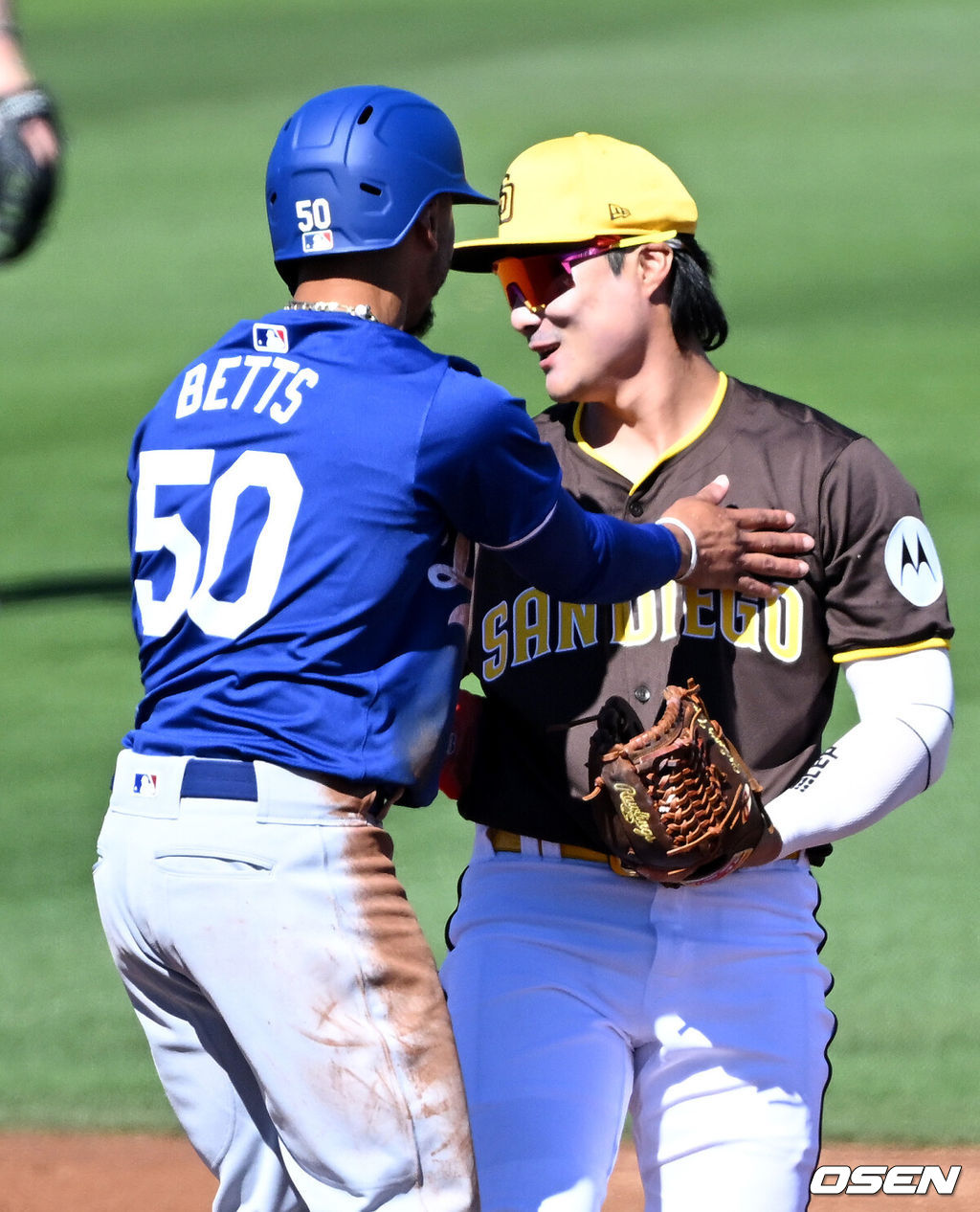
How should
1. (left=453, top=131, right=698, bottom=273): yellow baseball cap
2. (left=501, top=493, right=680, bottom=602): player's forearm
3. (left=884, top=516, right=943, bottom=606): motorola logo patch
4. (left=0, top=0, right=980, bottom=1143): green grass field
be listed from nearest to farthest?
(left=501, top=493, right=680, bottom=602): player's forearm < (left=884, top=516, right=943, bottom=606): motorola logo patch < (left=453, top=131, right=698, bottom=273): yellow baseball cap < (left=0, top=0, right=980, bottom=1143): green grass field

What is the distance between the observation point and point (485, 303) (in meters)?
15.2

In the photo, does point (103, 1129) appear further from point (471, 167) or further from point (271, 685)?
point (471, 167)

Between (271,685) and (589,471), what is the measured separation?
3.17 feet

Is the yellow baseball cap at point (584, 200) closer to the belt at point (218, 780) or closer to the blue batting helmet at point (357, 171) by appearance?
the blue batting helmet at point (357, 171)

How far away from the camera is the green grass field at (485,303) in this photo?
19.1ft

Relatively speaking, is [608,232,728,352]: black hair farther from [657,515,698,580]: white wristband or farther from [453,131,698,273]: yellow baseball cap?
[657,515,698,580]: white wristband

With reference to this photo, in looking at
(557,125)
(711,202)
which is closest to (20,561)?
(711,202)

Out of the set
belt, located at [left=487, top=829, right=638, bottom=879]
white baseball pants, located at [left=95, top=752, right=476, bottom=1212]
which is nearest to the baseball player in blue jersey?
white baseball pants, located at [left=95, top=752, right=476, bottom=1212]

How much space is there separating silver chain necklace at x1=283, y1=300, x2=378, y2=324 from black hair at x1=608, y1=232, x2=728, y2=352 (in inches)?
30.5

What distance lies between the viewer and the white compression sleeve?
3.17 meters

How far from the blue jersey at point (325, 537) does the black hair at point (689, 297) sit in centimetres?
77

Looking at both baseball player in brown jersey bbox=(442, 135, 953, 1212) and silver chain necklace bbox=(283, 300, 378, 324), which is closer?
silver chain necklace bbox=(283, 300, 378, 324)

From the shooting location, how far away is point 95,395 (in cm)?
1342

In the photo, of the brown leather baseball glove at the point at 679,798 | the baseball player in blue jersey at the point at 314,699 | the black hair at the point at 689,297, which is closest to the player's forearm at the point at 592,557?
the baseball player in blue jersey at the point at 314,699
